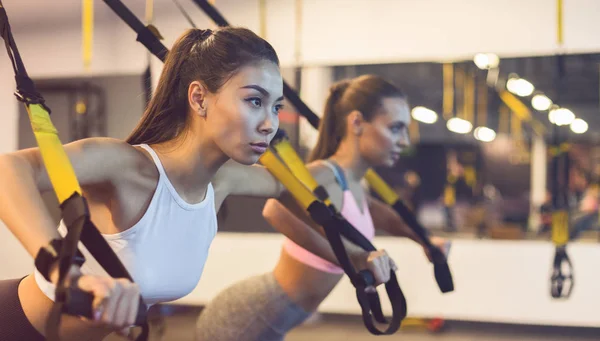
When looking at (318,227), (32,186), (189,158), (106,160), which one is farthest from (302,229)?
(32,186)

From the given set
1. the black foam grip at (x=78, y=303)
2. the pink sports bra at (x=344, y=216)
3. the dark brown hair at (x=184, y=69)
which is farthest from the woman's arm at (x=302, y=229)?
the black foam grip at (x=78, y=303)

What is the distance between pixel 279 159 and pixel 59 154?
33.0 inches

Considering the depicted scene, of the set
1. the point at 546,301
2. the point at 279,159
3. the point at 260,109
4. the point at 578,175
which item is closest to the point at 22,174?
the point at 260,109

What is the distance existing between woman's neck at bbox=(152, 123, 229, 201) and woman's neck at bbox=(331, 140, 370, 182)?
993mm

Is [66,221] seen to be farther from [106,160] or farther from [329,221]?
[329,221]

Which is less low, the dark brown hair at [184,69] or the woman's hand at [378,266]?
the dark brown hair at [184,69]

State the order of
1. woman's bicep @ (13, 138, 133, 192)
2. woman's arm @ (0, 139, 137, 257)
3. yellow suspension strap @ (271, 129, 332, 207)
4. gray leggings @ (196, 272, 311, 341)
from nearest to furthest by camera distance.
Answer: woman's arm @ (0, 139, 137, 257) → woman's bicep @ (13, 138, 133, 192) → yellow suspension strap @ (271, 129, 332, 207) → gray leggings @ (196, 272, 311, 341)

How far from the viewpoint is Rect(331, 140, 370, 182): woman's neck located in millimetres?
2447

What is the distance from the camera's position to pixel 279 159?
1.88m

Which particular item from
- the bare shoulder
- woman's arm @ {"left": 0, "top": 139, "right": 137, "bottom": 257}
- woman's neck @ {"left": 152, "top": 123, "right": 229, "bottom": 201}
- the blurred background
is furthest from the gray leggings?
the blurred background

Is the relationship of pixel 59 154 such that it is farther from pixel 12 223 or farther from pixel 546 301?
pixel 546 301

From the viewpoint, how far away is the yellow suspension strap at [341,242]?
1.74 meters

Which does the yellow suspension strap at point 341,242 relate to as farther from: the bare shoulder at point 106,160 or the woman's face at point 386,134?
the woman's face at point 386,134

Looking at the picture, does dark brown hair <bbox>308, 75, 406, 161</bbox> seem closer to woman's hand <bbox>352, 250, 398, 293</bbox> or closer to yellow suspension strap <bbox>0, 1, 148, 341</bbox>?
woman's hand <bbox>352, 250, 398, 293</bbox>
